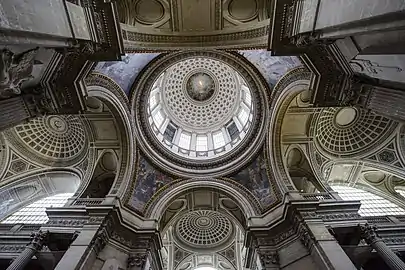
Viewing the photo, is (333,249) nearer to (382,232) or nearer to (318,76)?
(382,232)

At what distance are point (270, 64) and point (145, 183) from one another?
9078 mm

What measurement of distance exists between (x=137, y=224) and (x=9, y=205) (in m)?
7.37

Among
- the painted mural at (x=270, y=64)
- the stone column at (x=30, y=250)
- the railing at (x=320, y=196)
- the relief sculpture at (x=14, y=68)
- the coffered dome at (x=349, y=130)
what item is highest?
the painted mural at (x=270, y=64)

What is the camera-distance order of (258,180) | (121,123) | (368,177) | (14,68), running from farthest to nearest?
1. (368,177)
2. (258,180)
3. (121,123)
4. (14,68)

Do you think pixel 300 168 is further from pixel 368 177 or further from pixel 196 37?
pixel 196 37

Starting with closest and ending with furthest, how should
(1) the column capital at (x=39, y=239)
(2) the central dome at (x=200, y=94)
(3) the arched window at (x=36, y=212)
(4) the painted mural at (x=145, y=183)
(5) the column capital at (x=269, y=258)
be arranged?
(1) the column capital at (x=39, y=239) < (5) the column capital at (x=269, y=258) < (4) the painted mural at (x=145, y=183) < (3) the arched window at (x=36, y=212) < (2) the central dome at (x=200, y=94)

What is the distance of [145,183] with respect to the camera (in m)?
15.3

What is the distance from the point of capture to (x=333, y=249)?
9914mm

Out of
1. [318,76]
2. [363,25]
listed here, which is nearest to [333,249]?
[318,76]

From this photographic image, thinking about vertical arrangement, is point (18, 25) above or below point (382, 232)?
below

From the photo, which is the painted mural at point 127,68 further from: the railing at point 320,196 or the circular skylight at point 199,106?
the railing at point 320,196

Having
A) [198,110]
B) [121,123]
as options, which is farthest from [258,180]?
[198,110]

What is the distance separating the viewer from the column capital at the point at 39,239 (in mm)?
10289

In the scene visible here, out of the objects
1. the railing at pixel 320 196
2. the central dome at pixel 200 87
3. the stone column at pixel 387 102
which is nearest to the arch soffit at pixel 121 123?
the railing at pixel 320 196
